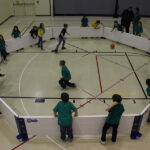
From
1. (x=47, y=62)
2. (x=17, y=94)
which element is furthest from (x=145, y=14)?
(x=17, y=94)

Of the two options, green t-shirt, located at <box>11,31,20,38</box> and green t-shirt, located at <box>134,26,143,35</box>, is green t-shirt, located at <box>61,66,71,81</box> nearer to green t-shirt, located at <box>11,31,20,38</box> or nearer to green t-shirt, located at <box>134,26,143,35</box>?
green t-shirt, located at <box>11,31,20,38</box>

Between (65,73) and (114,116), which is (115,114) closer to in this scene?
(114,116)

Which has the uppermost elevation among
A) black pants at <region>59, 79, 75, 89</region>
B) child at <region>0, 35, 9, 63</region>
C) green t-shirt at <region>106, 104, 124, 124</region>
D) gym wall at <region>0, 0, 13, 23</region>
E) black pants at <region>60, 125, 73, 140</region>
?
gym wall at <region>0, 0, 13, 23</region>

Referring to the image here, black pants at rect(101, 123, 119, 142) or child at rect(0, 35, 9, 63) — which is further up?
child at rect(0, 35, 9, 63)

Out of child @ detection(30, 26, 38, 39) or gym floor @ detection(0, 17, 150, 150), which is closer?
gym floor @ detection(0, 17, 150, 150)

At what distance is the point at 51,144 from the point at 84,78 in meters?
3.46

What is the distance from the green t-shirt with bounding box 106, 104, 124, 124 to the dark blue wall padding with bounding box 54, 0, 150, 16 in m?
14.4

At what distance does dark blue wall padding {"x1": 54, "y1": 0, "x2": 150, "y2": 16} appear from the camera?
54.1 feet

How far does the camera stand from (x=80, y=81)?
7.42 meters

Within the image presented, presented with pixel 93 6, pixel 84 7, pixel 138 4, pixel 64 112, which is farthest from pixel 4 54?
pixel 138 4

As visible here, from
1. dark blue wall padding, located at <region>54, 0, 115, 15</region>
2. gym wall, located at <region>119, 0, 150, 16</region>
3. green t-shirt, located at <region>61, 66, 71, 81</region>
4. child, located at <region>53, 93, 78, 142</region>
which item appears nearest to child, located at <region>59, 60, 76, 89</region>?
green t-shirt, located at <region>61, 66, 71, 81</region>

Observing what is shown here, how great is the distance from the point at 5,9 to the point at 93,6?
7615mm

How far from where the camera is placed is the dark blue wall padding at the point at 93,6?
16.5 meters

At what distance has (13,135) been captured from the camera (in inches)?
195
